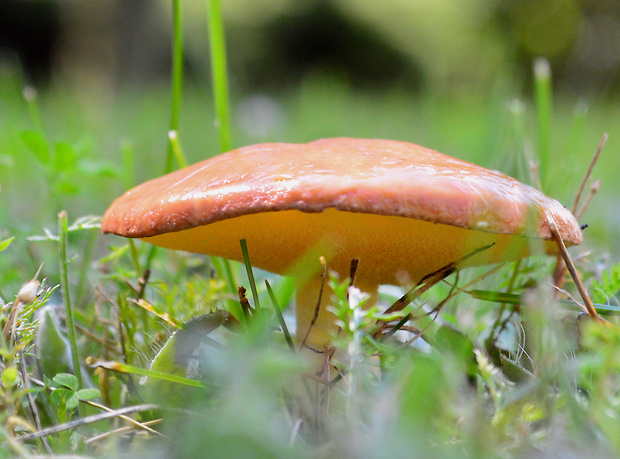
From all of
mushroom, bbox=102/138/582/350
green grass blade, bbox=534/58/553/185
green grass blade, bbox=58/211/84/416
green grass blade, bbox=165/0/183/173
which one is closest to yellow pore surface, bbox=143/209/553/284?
mushroom, bbox=102/138/582/350

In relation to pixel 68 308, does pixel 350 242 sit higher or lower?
higher

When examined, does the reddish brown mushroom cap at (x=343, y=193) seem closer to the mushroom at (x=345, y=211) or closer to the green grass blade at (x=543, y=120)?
the mushroom at (x=345, y=211)

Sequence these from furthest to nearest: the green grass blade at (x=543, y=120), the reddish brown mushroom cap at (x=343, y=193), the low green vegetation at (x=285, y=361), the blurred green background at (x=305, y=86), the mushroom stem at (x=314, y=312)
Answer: the blurred green background at (x=305, y=86)
the green grass blade at (x=543, y=120)
the mushroom stem at (x=314, y=312)
the reddish brown mushroom cap at (x=343, y=193)
the low green vegetation at (x=285, y=361)

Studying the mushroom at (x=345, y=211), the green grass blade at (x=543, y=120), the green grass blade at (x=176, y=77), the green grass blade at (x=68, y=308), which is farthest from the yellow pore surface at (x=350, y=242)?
the green grass blade at (x=543, y=120)

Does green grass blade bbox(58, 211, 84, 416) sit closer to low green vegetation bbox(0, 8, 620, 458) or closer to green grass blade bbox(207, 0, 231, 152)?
low green vegetation bbox(0, 8, 620, 458)

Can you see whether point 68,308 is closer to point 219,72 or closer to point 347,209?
point 347,209

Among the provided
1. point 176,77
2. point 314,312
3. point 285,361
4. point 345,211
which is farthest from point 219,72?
point 285,361
